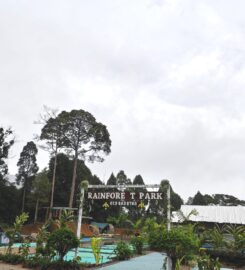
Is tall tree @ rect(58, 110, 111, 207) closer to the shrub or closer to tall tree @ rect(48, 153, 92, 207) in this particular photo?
tall tree @ rect(48, 153, 92, 207)

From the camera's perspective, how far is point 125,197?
478 inches

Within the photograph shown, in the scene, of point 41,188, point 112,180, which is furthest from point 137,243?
point 112,180

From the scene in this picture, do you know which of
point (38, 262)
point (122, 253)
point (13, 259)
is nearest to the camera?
point (38, 262)

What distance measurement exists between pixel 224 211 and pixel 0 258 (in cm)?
2075

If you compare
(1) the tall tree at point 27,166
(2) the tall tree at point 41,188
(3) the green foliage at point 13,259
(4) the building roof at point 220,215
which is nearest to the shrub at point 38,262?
(3) the green foliage at point 13,259

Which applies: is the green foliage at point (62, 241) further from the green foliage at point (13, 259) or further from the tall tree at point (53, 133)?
the tall tree at point (53, 133)

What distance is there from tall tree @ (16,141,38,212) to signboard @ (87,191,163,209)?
29134mm

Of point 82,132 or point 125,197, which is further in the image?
point 82,132

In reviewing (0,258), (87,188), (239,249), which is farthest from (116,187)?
(239,249)

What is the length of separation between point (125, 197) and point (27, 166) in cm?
3096

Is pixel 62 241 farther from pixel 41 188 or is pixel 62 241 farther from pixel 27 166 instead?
pixel 27 166

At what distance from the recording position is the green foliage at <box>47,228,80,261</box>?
364 inches

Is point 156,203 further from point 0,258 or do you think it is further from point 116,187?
point 0,258

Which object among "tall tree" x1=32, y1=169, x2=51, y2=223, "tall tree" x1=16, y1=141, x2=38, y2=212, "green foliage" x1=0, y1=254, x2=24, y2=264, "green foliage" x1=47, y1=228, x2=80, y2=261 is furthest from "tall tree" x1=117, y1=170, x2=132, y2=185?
"green foliage" x1=47, y1=228, x2=80, y2=261
